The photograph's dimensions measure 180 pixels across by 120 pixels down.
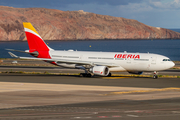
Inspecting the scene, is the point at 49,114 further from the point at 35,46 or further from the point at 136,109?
the point at 35,46

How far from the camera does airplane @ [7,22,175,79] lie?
4391 centimetres

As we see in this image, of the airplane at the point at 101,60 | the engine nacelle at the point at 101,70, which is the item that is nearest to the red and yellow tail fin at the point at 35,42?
the airplane at the point at 101,60

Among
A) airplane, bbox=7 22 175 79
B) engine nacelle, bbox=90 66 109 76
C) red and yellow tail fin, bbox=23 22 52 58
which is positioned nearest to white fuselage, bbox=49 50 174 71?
airplane, bbox=7 22 175 79

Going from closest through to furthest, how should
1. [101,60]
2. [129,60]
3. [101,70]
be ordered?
[101,70], [129,60], [101,60]

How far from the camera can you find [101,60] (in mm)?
47188

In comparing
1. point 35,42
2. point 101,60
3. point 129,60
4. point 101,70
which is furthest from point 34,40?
point 129,60

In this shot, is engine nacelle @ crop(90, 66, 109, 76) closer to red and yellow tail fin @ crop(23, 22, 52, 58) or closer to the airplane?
the airplane

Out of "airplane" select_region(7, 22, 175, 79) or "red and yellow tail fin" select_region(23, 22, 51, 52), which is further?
"red and yellow tail fin" select_region(23, 22, 51, 52)

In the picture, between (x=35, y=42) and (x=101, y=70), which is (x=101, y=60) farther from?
(x=35, y=42)

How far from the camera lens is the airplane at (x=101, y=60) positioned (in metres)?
43.9

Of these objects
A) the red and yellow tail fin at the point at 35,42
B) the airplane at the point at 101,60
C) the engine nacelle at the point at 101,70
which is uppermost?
the red and yellow tail fin at the point at 35,42

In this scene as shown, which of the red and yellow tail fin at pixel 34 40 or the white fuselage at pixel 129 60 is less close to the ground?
the red and yellow tail fin at pixel 34 40

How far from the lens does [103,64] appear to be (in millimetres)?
46375

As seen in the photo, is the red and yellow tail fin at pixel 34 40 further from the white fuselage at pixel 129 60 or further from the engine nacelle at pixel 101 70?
the engine nacelle at pixel 101 70
